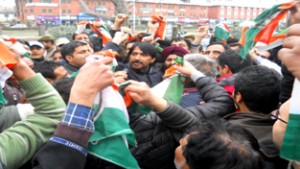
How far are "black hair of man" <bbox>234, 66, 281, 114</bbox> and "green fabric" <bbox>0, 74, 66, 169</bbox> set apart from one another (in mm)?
1052

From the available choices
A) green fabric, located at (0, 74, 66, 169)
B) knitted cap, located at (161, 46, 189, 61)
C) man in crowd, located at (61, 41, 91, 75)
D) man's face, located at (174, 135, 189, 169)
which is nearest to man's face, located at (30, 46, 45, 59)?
man in crowd, located at (61, 41, 91, 75)

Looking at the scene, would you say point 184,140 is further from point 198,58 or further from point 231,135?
point 198,58

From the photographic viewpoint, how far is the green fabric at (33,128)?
104 cm

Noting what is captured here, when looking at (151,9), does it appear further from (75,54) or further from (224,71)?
(224,71)

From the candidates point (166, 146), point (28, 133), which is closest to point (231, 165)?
point (166, 146)

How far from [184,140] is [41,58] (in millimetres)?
4430

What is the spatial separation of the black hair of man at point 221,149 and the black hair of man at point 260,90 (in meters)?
0.48

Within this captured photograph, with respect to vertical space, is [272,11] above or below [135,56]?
above

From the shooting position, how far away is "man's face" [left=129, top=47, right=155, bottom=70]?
3727mm

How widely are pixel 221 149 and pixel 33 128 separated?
2.36 ft

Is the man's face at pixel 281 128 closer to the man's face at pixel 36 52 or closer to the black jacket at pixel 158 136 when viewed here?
the black jacket at pixel 158 136

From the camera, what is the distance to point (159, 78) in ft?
12.2


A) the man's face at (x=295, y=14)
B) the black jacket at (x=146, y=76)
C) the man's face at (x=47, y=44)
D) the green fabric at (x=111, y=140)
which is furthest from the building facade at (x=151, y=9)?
the green fabric at (x=111, y=140)

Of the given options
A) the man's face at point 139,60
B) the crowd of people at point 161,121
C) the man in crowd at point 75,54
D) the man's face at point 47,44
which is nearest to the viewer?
the crowd of people at point 161,121
